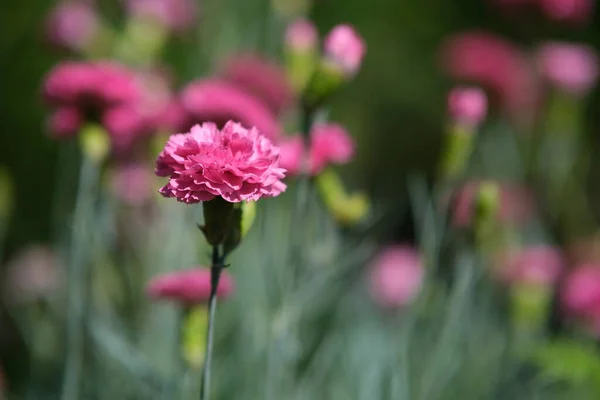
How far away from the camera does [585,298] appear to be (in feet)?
4.64

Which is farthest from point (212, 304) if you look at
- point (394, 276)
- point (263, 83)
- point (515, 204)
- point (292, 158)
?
point (515, 204)

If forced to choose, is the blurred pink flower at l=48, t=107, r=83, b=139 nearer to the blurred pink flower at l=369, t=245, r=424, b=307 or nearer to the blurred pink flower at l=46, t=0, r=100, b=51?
the blurred pink flower at l=46, t=0, r=100, b=51

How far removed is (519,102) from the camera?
1.95 m

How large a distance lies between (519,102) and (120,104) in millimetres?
1188

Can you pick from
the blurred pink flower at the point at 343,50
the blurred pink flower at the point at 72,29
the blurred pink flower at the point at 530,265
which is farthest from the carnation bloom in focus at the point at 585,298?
the blurred pink flower at the point at 72,29

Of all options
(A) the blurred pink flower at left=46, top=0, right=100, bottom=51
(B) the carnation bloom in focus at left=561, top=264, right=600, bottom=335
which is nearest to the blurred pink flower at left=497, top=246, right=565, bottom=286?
(B) the carnation bloom in focus at left=561, top=264, right=600, bottom=335

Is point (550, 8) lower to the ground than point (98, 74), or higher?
higher

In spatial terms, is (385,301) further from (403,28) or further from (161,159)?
(403,28)

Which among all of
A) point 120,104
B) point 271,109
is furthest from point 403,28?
point 120,104

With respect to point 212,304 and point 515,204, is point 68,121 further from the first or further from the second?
point 515,204

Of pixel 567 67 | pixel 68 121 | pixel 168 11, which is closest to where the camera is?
pixel 68 121

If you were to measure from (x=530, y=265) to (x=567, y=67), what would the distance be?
0.60 m

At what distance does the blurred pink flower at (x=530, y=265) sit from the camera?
1.33 m

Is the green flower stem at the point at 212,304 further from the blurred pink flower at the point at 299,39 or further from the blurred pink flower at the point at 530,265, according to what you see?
the blurred pink flower at the point at 530,265
